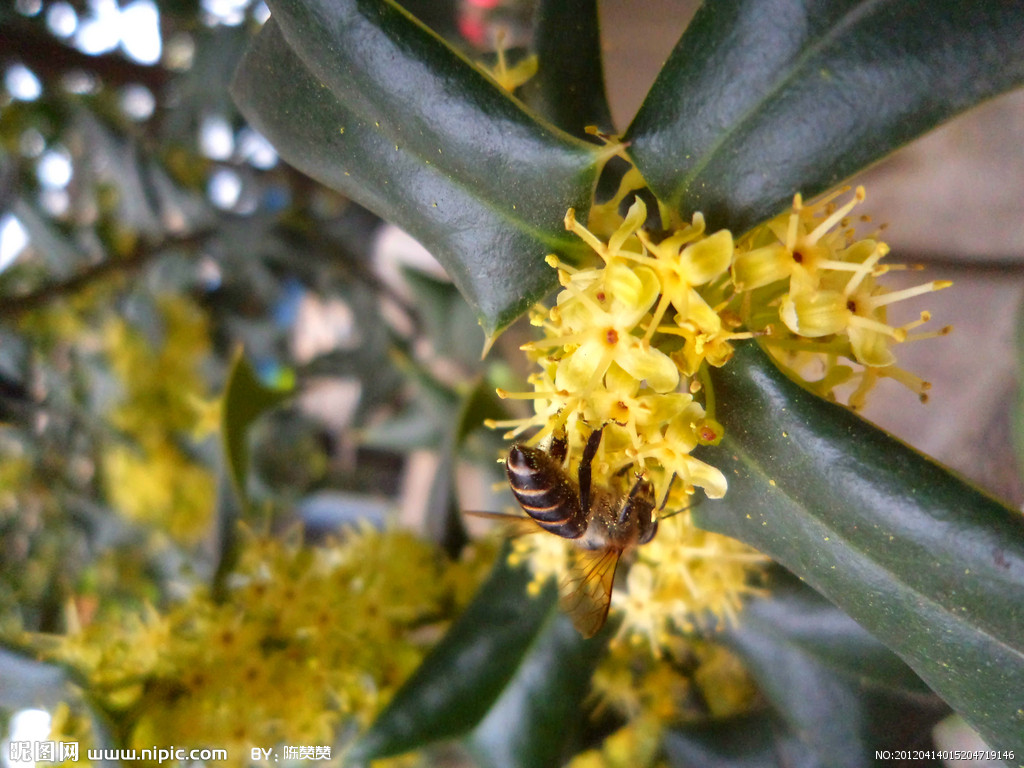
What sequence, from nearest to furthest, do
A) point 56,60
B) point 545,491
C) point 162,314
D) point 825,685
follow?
point 545,491 → point 825,685 → point 56,60 → point 162,314

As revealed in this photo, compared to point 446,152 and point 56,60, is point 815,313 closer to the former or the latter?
point 446,152

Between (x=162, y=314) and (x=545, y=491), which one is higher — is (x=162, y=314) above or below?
below

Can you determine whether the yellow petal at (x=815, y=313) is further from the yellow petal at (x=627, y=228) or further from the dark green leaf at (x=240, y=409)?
the dark green leaf at (x=240, y=409)

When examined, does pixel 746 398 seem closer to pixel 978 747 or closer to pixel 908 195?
pixel 978 747

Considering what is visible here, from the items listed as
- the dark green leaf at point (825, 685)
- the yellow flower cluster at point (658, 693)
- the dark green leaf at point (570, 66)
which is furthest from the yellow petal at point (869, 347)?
the yellow flower cluster at point (658, 693)

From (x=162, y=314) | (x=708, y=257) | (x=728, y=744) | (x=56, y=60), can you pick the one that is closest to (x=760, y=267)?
(x=708, y=257)

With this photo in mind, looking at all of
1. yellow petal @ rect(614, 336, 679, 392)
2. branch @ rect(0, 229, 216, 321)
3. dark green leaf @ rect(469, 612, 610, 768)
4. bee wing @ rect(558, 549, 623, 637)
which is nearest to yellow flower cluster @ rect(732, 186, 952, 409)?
yellow petal @ rect(614, 336, 679, 392)

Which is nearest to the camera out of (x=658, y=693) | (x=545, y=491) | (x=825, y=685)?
(x=545, y=491)
